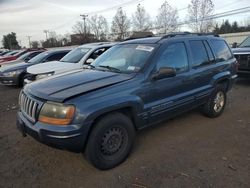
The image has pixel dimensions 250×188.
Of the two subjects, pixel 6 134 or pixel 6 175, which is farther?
pixel 6 134

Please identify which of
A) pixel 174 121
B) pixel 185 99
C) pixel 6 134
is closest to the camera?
pixel 185 99

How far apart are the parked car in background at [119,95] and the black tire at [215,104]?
0.16 m

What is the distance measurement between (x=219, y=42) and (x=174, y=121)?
79.9 inches

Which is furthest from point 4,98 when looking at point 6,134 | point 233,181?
point 233,181

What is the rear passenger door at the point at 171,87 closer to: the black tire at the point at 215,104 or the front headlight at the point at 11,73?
the black tire at the point at 215,104

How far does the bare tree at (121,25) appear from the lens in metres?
46.9

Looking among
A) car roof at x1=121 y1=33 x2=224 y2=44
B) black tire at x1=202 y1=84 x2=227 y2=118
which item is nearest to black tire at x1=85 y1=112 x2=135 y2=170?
car roof at x1=121 y1=33 x2=224 y2=44

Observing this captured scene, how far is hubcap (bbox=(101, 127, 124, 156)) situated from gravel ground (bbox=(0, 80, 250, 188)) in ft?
0.88

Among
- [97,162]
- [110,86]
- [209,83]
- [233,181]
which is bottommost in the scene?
[233,181]

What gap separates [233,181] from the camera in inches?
133

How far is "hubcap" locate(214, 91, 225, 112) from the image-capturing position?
5.77 metres

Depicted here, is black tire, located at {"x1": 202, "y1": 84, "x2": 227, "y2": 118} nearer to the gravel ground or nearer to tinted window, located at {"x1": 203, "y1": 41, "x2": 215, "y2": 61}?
the gravel ground

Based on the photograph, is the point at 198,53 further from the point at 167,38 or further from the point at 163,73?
the point at 163,73

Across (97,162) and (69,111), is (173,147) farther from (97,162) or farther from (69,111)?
(69,111)
